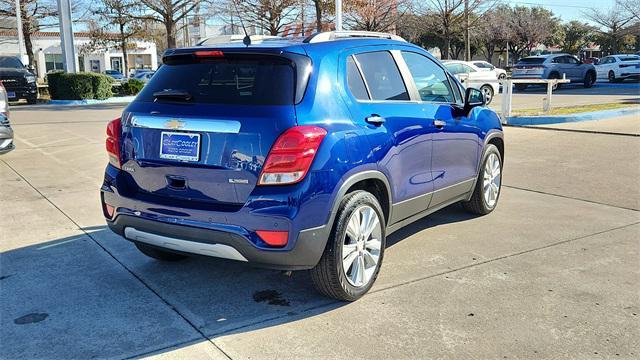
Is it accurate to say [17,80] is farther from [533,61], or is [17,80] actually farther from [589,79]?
[589,79]

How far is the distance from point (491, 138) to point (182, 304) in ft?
11.6

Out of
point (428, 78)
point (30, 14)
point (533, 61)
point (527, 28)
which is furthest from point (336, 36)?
point (527, 28)

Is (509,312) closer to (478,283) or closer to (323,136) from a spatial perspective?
(478,283)

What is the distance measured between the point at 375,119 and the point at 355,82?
29 centimetres

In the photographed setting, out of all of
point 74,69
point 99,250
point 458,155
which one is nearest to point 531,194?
point 458,155

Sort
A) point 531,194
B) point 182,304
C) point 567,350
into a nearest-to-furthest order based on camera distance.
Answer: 1. point 567,350
2. point 182,304
3. point 531,194

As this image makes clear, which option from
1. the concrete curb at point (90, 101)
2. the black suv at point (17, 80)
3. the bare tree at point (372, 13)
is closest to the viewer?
the black suv at point (17, 80)

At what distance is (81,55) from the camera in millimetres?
52875

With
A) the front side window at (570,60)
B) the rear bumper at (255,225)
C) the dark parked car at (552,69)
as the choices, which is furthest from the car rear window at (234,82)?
the front side window at (570,60)

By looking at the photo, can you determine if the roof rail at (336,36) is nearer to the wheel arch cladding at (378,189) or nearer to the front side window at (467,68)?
the wheel arch cladding at (378,189)

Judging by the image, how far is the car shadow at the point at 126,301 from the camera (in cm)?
339

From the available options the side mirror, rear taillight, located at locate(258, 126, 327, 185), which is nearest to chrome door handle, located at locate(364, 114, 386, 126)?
rear taillight, located at locate(258, 126, 327, 185)

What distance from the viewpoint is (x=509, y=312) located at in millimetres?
Result: 3746

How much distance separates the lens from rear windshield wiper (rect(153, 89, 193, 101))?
12.4 feet
